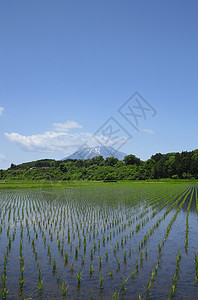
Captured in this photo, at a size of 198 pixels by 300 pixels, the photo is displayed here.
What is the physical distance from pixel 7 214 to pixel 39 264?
22.6 ft

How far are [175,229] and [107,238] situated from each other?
260 centimetres

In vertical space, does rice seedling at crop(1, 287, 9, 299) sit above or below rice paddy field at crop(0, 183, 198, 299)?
above

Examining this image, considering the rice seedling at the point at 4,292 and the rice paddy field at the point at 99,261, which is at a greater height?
the rice seedling at the point at 4,292

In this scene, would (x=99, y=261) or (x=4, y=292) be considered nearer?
(x=4, y=292)

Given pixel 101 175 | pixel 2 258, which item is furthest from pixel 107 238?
pixel 101 175

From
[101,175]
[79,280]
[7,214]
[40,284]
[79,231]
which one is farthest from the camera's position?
[101,175]

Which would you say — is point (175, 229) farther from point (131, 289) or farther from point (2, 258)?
point (2, 258)

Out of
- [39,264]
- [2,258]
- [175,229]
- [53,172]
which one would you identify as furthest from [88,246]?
[53,172]

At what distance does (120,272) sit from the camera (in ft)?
14.5

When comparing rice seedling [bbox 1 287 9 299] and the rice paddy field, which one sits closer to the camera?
rice seedling [bbox 1 287 9 299]

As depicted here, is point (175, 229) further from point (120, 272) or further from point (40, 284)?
point (40, 284)

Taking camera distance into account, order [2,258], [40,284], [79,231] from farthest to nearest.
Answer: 1. [79,231]
2. [2,258]
3. [40,284]

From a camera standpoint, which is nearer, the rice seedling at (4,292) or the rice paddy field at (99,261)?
the rice seedling at (4,292)

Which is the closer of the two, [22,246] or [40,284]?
[40,284]
